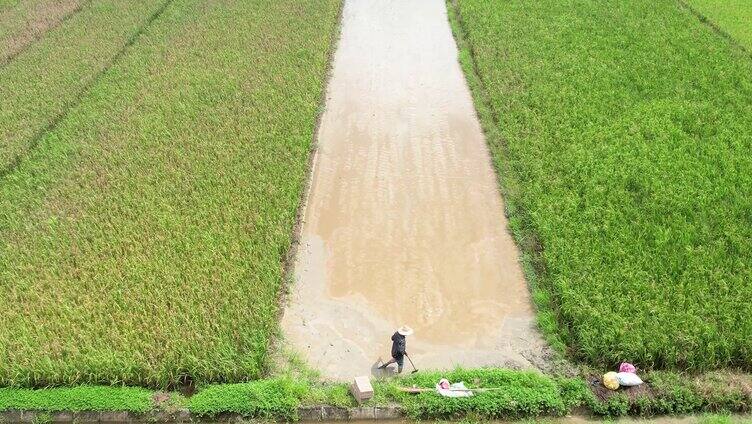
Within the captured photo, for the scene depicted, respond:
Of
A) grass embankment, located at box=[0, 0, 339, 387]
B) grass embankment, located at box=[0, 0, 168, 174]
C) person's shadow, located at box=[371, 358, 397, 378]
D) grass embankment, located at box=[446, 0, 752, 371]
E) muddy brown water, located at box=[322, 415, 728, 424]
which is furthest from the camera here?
grass embankment, located at box=[0, 0, 168, 174]

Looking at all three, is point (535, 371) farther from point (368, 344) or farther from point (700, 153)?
point (700, 153)

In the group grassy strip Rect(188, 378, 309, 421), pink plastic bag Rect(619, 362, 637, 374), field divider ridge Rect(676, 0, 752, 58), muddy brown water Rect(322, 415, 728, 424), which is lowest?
grassy strip Rect(188, 378, 309, 421)

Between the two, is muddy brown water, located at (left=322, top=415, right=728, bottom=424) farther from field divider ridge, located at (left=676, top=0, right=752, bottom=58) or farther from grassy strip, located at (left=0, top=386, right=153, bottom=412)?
field divider ridge, located at (left=676, top=0, right=752, bottom=58)

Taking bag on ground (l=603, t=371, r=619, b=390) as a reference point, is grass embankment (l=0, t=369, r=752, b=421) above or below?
below

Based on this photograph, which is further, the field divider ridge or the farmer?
the field divider ridge

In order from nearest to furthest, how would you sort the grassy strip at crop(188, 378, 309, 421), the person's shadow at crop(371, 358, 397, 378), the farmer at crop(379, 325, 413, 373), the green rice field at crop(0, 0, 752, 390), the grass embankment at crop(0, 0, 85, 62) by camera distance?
1. the grassy strip at crop(188, 378, 309, 421)
2. the farmer at crop(379, 325, 413, 373)
3. the person's shadow at crop(371, 358, 397, 378)
4. the green rice field at crop(0, 0, 752, 390)
5. the grass embankment at crop(0, 0, 85, 62)

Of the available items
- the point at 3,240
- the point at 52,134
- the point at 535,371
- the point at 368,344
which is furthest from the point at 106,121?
the point at 535,371

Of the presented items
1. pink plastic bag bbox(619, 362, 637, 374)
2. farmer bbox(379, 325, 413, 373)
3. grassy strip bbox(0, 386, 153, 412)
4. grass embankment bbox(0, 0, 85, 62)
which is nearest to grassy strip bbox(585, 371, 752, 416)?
pink plastic bag bbox(619, 362, 637, 374)

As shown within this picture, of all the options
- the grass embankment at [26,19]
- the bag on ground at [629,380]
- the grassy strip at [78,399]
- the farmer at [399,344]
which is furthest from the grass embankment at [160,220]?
the bag on ground at [629,380]
